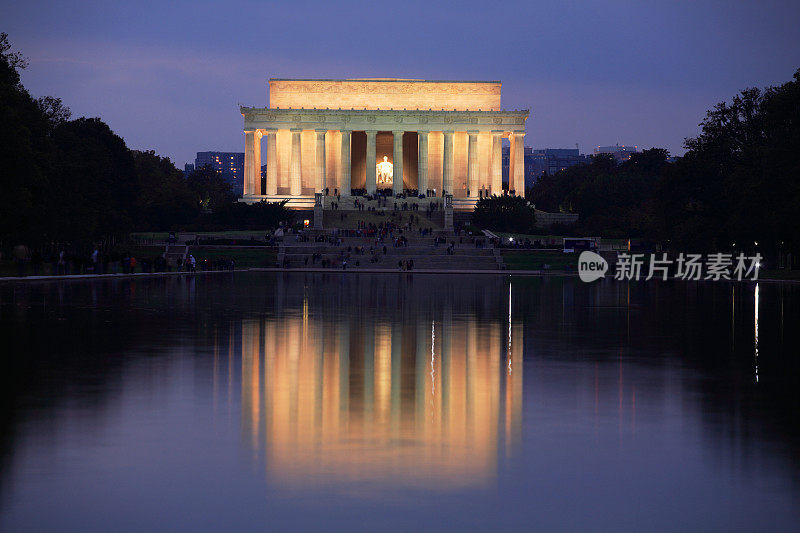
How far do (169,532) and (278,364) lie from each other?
1098 centimetres

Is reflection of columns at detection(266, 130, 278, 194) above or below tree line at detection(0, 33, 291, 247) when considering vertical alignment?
above

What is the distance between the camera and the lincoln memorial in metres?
130

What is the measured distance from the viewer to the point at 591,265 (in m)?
83.5

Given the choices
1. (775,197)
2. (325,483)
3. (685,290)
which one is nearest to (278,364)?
(325,483)

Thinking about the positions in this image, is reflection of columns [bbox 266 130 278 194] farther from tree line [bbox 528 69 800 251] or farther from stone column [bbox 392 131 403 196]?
tree line [bbox 528 69 800 251]

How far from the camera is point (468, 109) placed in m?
131

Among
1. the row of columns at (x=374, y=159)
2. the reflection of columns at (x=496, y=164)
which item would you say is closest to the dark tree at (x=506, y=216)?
the reflection of columns at (x=496, y=164)

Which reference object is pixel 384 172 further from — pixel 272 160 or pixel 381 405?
pixel 381 405

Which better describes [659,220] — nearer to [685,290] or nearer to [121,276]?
[685,290]

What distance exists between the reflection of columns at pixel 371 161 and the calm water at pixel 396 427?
105 meters

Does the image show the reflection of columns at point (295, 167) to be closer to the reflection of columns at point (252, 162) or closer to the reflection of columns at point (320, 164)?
the reflection of columns at point (320, 164)

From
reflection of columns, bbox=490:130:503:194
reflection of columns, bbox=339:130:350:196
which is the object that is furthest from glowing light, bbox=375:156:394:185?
reflection of columns, bbox=490:130:503:194

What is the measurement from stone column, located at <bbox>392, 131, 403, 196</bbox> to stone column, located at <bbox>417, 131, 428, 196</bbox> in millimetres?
2332

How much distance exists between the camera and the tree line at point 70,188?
5288cm
